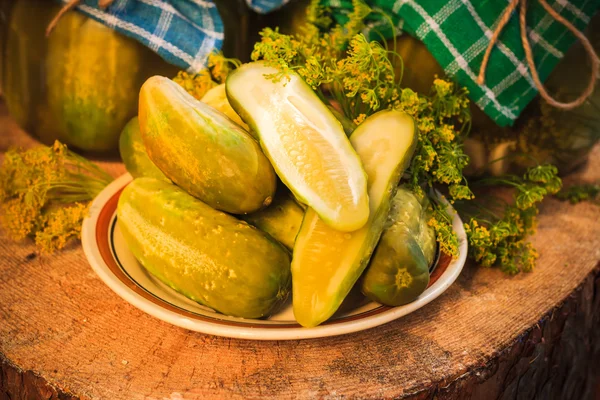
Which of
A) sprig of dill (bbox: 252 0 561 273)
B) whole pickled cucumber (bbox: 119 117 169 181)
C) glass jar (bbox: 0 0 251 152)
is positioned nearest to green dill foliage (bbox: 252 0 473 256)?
sprig of dill (bbox: 252 0 561 273)

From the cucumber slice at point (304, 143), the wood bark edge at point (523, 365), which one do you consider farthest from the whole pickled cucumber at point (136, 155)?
the wood bark edge at point (523, 365)

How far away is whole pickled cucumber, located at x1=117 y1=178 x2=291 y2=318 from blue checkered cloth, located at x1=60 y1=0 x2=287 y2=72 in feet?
1.29

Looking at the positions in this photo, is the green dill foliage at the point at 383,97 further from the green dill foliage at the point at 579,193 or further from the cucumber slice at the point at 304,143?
the green dill foliage at the point at 579,193

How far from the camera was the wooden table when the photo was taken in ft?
2.26

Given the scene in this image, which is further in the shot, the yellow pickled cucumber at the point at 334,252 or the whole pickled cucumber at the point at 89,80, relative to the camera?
the whole pickled cucumber at the point at 89,80

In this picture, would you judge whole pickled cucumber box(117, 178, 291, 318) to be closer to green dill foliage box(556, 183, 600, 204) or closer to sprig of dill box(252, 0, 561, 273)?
sprig of dill box(252, 0, 561, 273)

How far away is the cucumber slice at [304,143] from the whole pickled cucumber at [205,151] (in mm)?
27

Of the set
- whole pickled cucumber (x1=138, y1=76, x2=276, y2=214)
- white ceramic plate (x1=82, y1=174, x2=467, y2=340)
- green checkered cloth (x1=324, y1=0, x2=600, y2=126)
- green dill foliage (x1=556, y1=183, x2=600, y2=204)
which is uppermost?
green checkered cloth (x1=324, y1=0, x2=600, y2=126)

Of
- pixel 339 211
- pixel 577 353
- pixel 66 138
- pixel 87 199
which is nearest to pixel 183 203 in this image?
pixel 339 211

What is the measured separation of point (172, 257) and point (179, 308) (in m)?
0.06

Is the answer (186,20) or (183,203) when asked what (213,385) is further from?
(186,20)

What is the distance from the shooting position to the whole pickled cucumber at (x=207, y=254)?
0.69m

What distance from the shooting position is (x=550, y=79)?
1075 mm

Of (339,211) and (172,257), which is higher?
(339,211)
